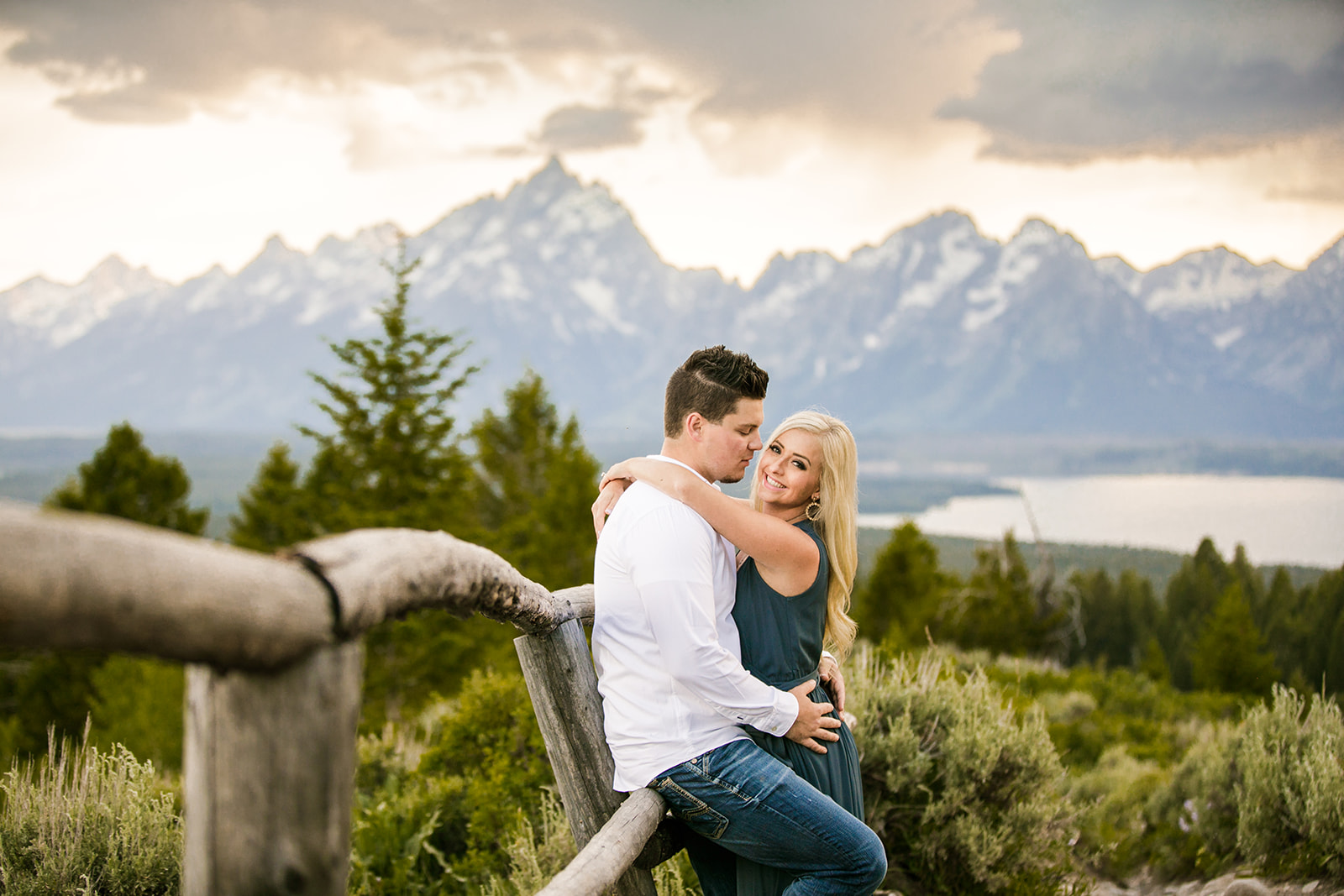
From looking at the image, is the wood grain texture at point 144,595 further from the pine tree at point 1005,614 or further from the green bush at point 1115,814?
the pine tree at point 1005,614

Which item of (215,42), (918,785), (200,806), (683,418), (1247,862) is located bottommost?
(1247,862)

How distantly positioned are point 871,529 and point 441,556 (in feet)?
535

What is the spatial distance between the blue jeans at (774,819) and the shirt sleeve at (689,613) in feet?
0.49

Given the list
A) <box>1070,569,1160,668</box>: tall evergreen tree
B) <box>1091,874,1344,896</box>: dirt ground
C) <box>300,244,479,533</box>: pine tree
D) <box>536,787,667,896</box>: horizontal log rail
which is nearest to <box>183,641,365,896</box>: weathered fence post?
<box>536,787,667,896</box>: horizontal log rail

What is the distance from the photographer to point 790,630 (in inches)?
111

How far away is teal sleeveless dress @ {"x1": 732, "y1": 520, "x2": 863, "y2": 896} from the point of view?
8.96 feet

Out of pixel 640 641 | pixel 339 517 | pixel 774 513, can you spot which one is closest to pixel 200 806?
pixel 640 641

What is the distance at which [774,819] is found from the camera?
2502mm

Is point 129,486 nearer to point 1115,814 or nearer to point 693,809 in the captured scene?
point 1115,814

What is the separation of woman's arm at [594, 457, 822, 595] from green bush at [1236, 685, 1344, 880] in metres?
4.08

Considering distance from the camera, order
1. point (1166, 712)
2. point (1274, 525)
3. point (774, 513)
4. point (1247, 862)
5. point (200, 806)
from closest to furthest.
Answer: point (200, 806), point (774, 513), point (1247, 862), point (1166, 712), point (1274, 525)

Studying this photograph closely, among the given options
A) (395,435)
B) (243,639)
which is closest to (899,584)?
(395,435)

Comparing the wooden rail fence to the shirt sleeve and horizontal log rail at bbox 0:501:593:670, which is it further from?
the shirt sleeve

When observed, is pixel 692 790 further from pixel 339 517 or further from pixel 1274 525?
pixel 1274 525
